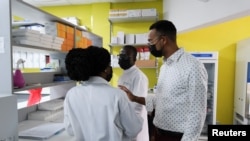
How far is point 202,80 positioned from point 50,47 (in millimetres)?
1429

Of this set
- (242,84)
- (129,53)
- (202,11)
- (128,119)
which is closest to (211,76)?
(242,84)

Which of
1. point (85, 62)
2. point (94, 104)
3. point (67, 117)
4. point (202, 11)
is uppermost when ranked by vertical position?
point (202, 11)

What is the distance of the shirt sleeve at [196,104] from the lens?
3.90 feet

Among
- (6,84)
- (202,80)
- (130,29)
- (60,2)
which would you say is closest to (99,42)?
(130,29)

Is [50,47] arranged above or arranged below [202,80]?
above

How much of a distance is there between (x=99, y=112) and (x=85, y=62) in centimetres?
32

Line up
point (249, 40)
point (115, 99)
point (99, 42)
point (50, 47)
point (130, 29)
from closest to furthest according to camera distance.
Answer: point (115, 99)
point (50, 47)
point (249, 40)
point (99, 42)
point (130, 29)

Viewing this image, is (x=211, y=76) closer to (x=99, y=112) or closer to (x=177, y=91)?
(x=177, y=91)

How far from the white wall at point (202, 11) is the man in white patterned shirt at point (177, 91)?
76 centimetres

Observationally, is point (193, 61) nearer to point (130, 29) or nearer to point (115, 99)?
point (115, 99)

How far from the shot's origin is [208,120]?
374 centimetres

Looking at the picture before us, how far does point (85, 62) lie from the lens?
3.85 feet

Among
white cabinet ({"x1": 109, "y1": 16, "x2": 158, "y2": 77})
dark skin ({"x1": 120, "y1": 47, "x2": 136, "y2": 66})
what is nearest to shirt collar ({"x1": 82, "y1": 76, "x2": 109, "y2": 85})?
dark skin ({"x1": 120, "y1": 47, "x2": 136, "y2": 66})

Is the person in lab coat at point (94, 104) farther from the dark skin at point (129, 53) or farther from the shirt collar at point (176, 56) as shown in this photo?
the dark skin at point (129, 53)
